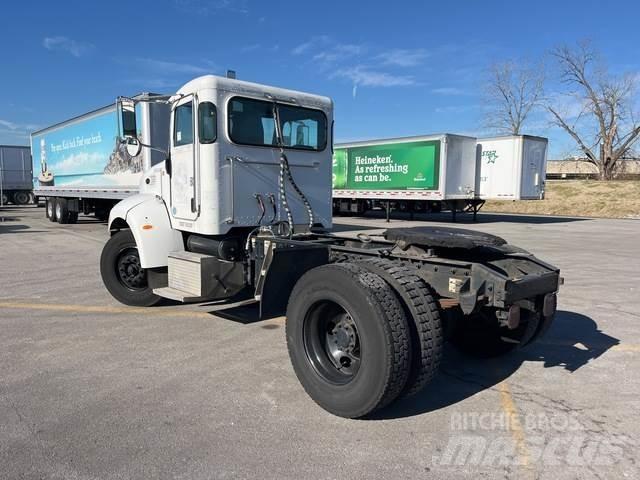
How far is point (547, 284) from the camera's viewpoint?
3.69 metres

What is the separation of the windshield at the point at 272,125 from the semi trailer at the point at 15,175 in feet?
106

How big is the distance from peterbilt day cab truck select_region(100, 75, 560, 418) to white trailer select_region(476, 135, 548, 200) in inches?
689

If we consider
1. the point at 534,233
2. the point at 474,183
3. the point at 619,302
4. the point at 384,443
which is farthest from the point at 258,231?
the point at 474,183

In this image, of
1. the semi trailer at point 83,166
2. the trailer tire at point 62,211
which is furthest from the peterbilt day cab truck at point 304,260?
the trailer tire at point 62,211

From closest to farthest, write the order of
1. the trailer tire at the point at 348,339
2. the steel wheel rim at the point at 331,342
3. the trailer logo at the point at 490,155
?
1. the trailer tire at the point at 348,339
2. the steel wheel rim at the point at 331,342
3. the trailer logo at the point at 490,155

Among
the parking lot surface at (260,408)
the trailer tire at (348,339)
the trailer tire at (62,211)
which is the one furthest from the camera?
the trailer tire at (62,211)

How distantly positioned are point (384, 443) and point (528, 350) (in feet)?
8.18

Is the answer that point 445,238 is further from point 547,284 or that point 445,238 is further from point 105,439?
point 105,439

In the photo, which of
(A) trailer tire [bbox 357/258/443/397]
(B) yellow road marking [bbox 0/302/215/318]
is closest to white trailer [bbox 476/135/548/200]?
(B) yellow road marking [bbox 0/302/215/318]

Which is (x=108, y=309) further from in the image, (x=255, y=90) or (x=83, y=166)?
(x=83, y=166)

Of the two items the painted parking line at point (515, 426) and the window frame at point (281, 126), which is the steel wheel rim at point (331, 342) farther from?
the window frame at point (281, 126)

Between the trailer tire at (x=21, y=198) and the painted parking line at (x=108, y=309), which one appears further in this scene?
the trailer tire at (x=21, y=198)

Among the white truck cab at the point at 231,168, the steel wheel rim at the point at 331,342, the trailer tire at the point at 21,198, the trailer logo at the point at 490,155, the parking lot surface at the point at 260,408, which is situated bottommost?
the parking lot surface at the point at 260,408

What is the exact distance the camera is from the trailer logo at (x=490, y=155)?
22.2m
